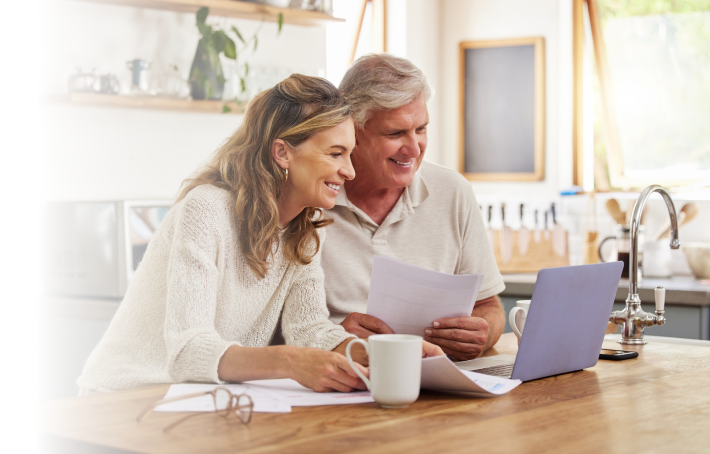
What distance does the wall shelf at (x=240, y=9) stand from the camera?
10.9ft

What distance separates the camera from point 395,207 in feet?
7.09

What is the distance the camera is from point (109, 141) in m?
3.29

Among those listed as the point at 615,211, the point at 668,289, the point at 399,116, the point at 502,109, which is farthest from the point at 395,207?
the point at 502,109

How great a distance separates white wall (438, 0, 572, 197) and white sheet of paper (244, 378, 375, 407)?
3017 millimetres

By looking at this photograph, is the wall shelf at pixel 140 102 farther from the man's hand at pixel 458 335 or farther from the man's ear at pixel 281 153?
the man's hand at pixel 458 335

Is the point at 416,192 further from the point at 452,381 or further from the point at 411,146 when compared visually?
the point at 452,381

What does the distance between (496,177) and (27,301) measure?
Result: 2456 mm

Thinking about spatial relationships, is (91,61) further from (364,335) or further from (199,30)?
(364,335)

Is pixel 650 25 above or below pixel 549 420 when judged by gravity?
above

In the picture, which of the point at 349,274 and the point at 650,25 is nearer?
the point at 349,274

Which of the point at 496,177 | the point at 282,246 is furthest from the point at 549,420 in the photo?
the point at 496,177

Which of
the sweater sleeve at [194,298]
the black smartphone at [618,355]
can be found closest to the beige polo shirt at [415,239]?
the black smartphone at [618,355]

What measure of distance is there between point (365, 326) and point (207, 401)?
1.63 ft

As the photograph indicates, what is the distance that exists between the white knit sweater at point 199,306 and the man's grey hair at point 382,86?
499 millimetres
